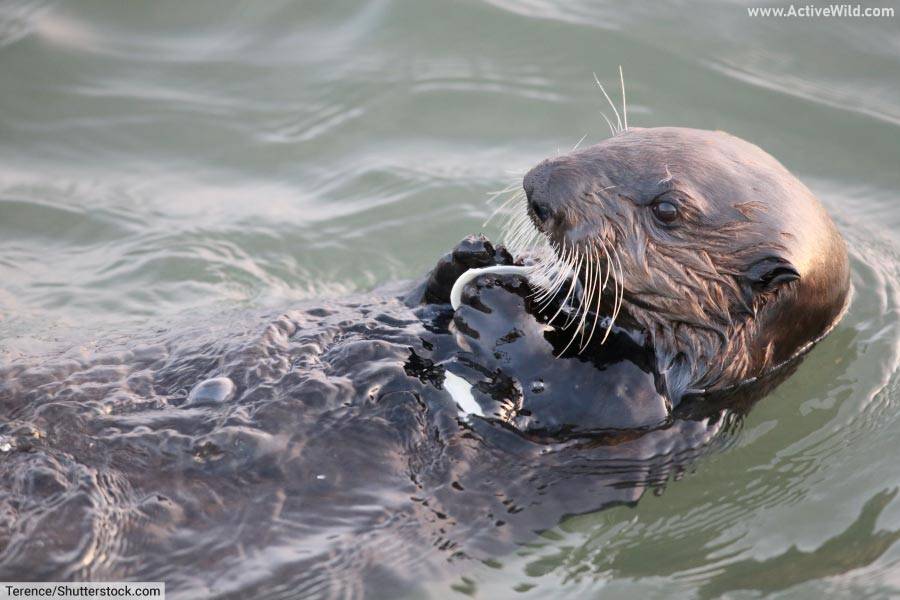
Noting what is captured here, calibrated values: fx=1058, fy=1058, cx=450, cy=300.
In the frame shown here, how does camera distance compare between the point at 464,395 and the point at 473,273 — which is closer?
the point at 464,395

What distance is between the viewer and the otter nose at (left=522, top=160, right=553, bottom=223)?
4059 millimetres

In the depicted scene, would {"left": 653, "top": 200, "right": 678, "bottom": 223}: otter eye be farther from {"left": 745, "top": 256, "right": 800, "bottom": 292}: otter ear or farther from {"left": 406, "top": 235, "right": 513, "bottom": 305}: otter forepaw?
{"left": 406, "top": 235, "right": 513, "bottom": 305}: otter forepaw

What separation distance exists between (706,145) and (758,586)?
1726 millimetres

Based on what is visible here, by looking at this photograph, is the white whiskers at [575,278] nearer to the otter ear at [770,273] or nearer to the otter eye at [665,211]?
the otter eye at [665,211]

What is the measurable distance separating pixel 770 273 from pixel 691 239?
31 cm

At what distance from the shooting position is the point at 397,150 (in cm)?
716

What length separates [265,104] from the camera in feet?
24.8

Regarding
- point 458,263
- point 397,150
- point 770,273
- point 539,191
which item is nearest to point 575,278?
point 539,191

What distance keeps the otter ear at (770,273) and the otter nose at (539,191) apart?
0.79 m

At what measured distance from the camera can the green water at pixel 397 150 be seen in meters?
4.85

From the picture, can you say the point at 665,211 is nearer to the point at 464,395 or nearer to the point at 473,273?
the point at 473,273

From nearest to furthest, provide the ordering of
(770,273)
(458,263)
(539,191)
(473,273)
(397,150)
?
1. (770,273)
2. (539,191)
3. (473,273)
4. (458,263)
5. (397,150)

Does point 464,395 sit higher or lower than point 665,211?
lower

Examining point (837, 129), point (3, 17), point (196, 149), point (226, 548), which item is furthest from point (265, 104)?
point (226, 548)
